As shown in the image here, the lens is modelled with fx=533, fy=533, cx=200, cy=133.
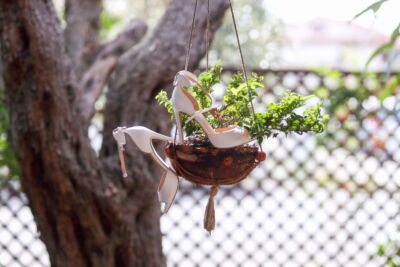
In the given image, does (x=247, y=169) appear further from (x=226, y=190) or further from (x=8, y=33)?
(x=226, y=190)

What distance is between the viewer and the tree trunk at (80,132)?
176 centimetres

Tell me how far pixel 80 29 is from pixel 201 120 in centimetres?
150

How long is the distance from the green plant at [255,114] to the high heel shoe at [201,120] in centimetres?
4

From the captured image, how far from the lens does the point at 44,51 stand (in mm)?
1750

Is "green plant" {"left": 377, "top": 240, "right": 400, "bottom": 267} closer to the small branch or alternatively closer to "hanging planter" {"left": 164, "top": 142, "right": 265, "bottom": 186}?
the small branch

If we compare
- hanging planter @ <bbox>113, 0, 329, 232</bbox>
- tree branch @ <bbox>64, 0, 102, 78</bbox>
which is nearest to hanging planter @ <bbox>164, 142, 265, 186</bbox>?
hanging planter @ <bbox>113, 0, 329, 232</bbox>

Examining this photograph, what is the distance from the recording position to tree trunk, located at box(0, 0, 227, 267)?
1.76 m

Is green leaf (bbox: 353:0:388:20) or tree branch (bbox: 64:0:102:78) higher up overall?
tree branch (bbox: 64:0:102:78)

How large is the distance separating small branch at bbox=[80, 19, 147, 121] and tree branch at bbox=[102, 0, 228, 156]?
0.39 feet

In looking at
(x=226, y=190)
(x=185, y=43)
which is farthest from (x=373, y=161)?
(x=185, y=43)

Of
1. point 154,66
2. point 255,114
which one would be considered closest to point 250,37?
point 154,66

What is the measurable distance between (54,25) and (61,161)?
460mm

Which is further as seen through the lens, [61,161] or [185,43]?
[185,43]

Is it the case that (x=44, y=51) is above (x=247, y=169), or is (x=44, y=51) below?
above
